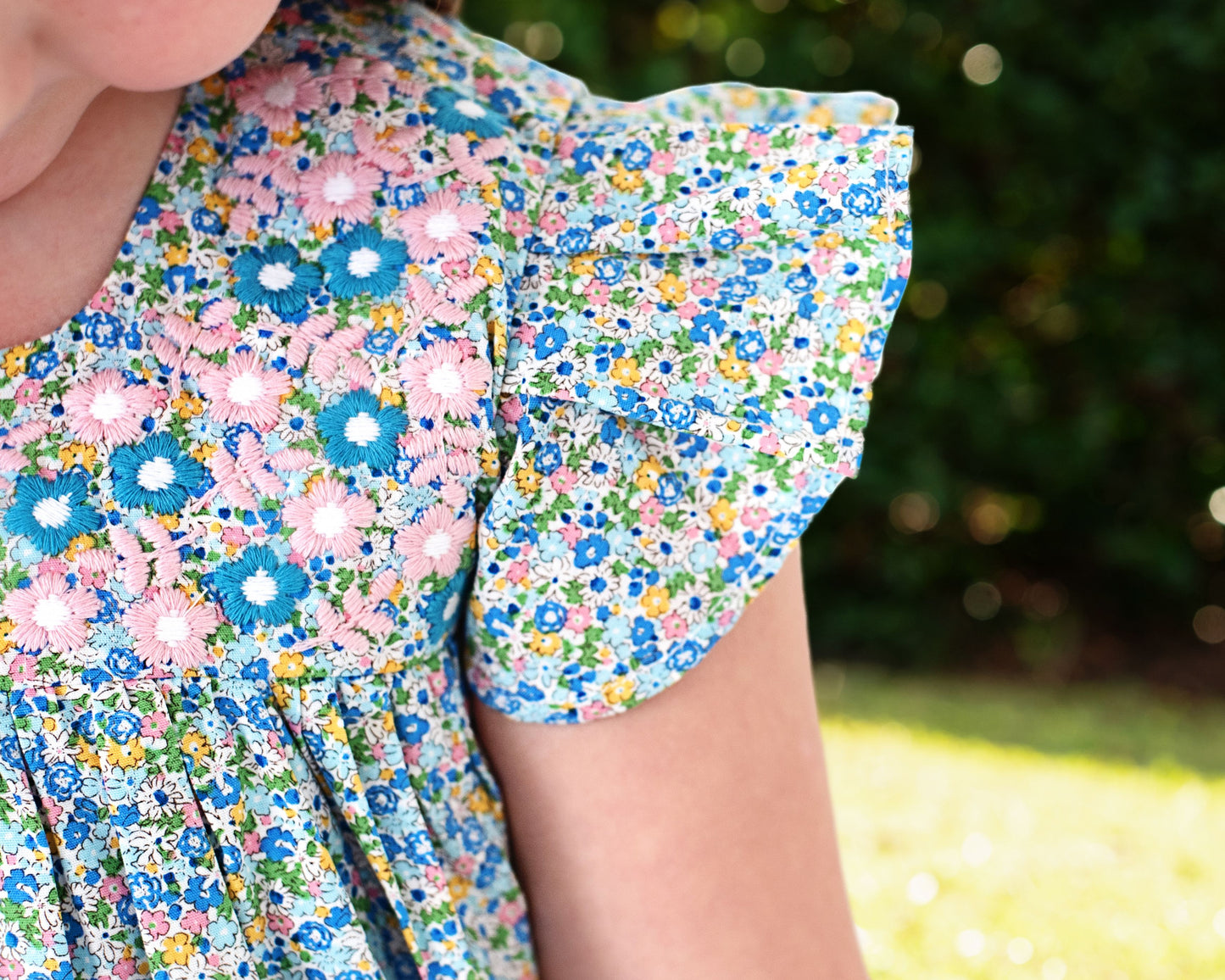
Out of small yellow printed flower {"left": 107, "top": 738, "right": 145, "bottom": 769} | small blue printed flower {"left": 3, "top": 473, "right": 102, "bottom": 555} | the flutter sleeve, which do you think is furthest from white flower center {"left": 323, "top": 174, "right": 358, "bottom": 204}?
small yellow printed flower {"left": 107, "top": 738, "right": 145, "bottom": 769}

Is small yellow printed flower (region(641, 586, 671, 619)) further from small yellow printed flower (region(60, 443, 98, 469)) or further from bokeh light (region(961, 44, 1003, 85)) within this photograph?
bokeh light (region(961, 44, 1003, 85))

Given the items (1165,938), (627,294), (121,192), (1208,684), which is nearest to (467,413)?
(627,294)

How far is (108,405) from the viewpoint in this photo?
0.66 m

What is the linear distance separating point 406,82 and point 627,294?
0.18 metres

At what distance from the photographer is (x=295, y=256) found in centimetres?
70

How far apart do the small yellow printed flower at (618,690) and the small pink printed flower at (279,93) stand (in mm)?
363

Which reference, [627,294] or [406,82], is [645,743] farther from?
[406,82]

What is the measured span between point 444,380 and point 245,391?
4.1 inches

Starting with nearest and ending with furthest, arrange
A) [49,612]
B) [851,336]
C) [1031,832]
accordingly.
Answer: [49,612] < [851,336] < [1031,832]

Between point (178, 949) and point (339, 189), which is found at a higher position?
point (339, 189)

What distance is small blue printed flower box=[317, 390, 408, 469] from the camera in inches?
26.4

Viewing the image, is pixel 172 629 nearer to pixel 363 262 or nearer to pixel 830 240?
pixel 363 262

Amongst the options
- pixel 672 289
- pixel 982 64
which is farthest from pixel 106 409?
pixel 982 64

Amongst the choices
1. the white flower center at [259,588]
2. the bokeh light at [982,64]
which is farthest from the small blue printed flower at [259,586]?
the bokeh light at [982,64]
